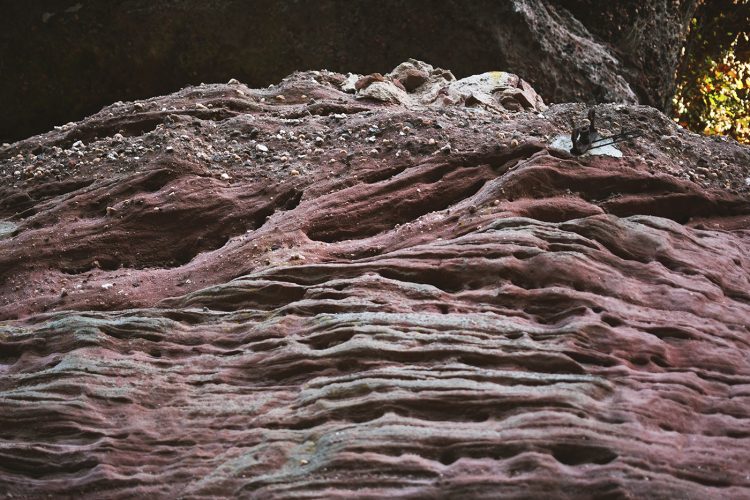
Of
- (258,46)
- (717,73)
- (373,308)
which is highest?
(258,46)

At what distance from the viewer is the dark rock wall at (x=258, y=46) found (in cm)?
1026

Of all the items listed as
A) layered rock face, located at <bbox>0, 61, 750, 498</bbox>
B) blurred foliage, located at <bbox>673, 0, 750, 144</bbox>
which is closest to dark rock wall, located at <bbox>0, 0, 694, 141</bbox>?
blurred foliage, located at <bbox>673, 0, 750, 144</bbox>

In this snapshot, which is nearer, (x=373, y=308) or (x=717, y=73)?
(x=373, y=308)

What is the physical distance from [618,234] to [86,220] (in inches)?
151

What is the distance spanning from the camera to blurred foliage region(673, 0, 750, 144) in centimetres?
1343

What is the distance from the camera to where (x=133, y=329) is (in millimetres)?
5203

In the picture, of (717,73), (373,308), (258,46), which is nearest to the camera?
(373,308)

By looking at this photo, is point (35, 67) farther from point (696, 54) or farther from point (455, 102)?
point (696, 54)

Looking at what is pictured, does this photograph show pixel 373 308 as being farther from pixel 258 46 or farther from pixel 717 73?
pixel 717 73

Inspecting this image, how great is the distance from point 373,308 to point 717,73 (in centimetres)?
1050

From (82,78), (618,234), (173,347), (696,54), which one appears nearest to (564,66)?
(696,54)

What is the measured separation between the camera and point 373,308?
16.6 ft

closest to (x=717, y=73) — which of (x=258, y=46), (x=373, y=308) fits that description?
(x=258, y=46)

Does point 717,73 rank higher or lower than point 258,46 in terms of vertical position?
lower
